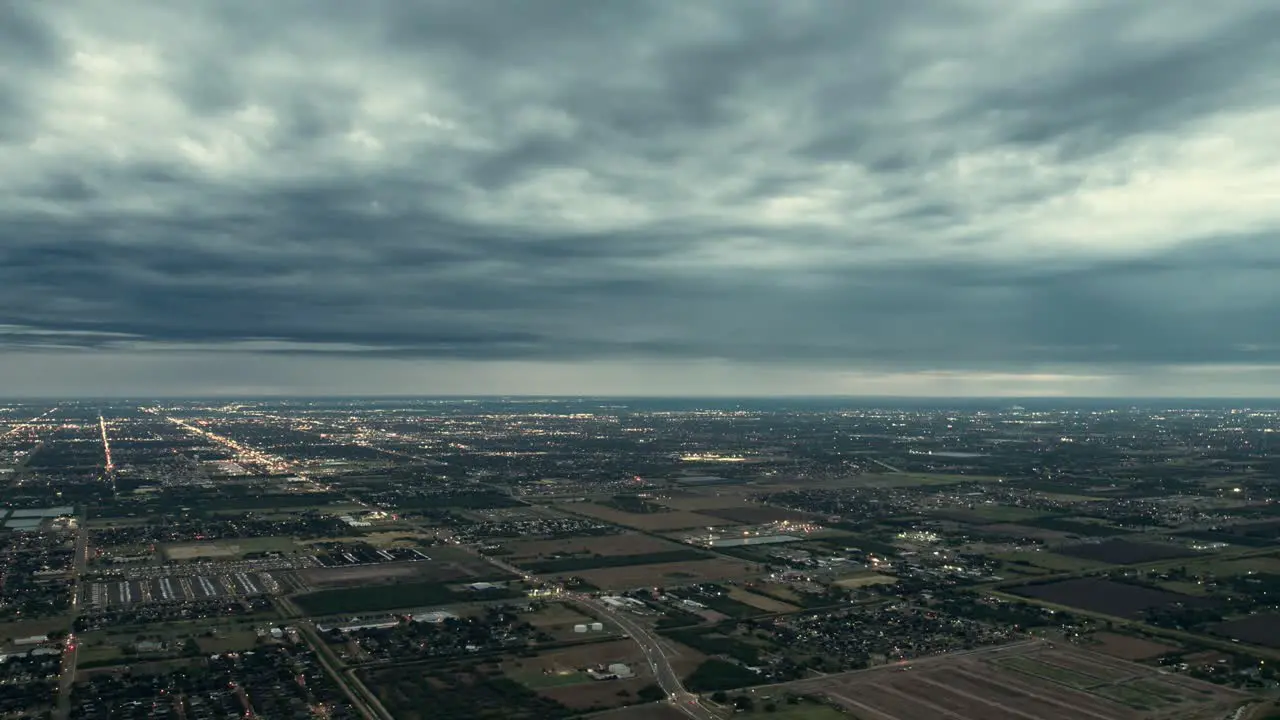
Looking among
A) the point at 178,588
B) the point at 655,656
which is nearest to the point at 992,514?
the point at 655,656

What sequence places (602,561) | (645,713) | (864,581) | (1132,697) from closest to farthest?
(645,713), (1132,697), (864,581), (602,561)

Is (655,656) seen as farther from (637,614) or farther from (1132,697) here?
(1132,697)

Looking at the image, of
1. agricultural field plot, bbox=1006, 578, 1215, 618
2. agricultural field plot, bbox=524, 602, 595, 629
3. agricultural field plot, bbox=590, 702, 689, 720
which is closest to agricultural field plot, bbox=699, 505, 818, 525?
agricultural field plot, bbox=1006, 578, 1215, 618

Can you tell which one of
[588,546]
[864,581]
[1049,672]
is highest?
[1049,672]

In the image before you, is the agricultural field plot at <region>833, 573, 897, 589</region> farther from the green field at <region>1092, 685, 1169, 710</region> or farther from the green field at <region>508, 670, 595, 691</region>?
the green field at <region>508, 670, 595, 691</region>

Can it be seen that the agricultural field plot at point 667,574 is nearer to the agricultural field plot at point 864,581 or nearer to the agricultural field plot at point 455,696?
the agricultural field plot at point 864,581

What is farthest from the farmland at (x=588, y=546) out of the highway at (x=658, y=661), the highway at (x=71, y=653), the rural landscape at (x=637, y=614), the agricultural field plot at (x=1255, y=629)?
the agricultural field plot at (x=1255, y=629)
